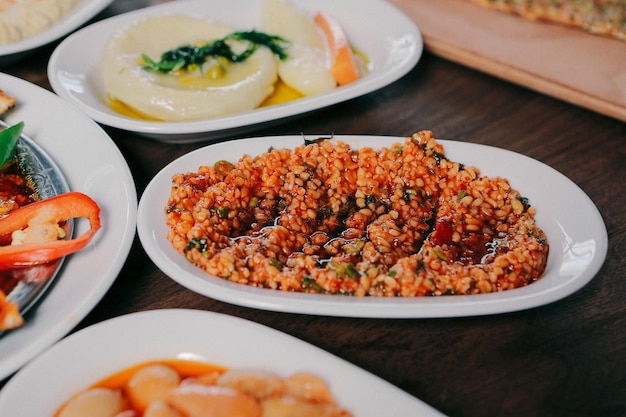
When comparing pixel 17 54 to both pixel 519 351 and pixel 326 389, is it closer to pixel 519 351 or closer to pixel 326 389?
pixel 326 389

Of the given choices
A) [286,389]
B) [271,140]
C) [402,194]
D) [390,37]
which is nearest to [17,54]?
[271,140]

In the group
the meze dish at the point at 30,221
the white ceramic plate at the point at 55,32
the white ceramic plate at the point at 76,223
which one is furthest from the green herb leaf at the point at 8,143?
the white ceramic plate at the point at 55,32

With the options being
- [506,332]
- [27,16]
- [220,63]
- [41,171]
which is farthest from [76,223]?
[27,16]

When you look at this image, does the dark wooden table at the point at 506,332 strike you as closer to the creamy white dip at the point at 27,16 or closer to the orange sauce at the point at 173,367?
the orange sauce at the point at 173,367

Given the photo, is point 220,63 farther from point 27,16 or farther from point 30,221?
point 30,221

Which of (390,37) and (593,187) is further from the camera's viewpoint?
(390,37)
